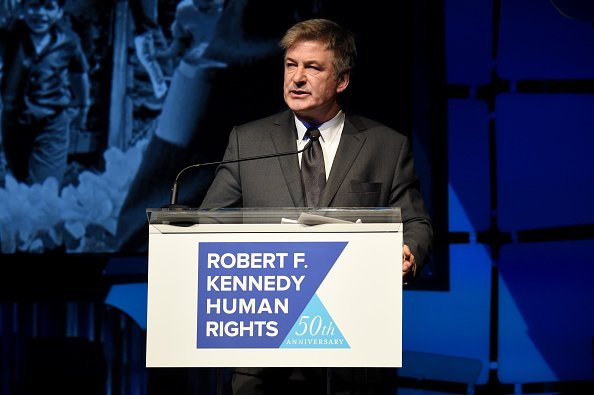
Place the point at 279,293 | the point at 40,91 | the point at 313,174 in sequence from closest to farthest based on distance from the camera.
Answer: the point at 279,293 < the point at 313,174 < the point at 40,91

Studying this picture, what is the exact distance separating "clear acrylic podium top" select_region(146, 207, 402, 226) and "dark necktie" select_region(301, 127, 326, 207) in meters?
0.59

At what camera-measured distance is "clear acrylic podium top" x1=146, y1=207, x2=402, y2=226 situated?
200cm

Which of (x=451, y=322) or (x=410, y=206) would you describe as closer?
(x=410, y=206)

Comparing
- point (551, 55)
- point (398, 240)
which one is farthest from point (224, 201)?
point (551, 55)

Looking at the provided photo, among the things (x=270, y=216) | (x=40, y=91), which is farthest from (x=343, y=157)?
(x=40, y=91)

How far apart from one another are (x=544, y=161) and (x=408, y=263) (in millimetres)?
2035

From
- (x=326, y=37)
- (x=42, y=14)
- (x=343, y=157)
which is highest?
(x=42, y=14)

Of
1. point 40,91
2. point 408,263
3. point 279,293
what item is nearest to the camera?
point 279,293

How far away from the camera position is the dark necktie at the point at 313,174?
2633 mm

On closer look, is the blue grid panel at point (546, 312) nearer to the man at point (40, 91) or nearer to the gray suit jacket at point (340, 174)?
the gray suit jacket at point (340, 174)

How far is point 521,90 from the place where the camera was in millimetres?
4055

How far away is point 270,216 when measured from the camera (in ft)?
6.69

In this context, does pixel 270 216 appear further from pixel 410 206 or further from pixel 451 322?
pixel 451 322

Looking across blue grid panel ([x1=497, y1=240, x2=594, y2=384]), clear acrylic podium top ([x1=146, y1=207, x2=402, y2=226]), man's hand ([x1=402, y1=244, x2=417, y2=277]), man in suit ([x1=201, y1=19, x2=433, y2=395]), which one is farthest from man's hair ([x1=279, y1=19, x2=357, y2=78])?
blue grid panel ([x1=497, y1=240, x2=594, y2=384])
